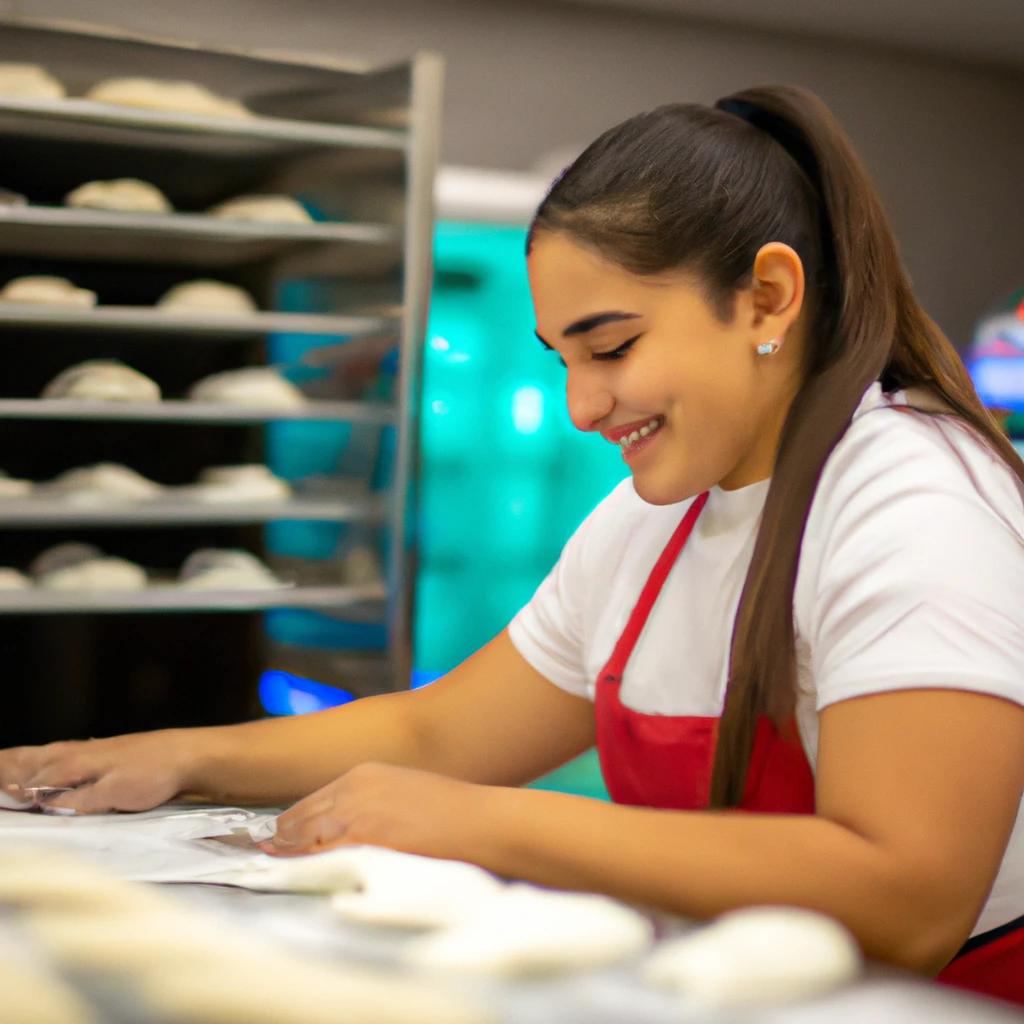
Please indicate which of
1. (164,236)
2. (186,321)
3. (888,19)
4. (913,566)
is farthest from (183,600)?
(888,19)

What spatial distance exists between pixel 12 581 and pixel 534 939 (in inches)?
89.6

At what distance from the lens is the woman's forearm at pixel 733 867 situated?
78 centimetres

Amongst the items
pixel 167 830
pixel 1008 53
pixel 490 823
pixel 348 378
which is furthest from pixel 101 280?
pixel 1008 53

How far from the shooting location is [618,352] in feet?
3.40

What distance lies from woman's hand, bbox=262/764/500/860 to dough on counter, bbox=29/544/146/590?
1.87 metres

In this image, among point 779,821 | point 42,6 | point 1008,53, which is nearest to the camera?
point 779,821

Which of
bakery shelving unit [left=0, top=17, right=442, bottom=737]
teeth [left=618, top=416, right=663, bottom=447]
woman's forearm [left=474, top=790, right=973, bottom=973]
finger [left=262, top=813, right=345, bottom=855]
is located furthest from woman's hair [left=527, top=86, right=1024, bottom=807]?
bakery shelving unit [left=0, top=17, right=442, bottom=737]

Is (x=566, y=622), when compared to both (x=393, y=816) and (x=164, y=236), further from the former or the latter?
(x=164, y=236)

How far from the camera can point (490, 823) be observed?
0.81 m

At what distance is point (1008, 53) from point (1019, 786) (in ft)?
15.4

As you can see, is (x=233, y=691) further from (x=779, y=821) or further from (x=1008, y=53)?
(x=1008, y=53)

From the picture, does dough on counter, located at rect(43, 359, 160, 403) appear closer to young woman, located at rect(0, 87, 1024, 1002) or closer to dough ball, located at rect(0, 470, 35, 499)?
dough ball, located at rect(0, 470, 35, 499)

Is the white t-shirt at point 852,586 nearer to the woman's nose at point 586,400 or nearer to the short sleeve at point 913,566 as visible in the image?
the short sleeve at point 913,566

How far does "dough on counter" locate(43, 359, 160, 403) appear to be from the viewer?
2619 mm
